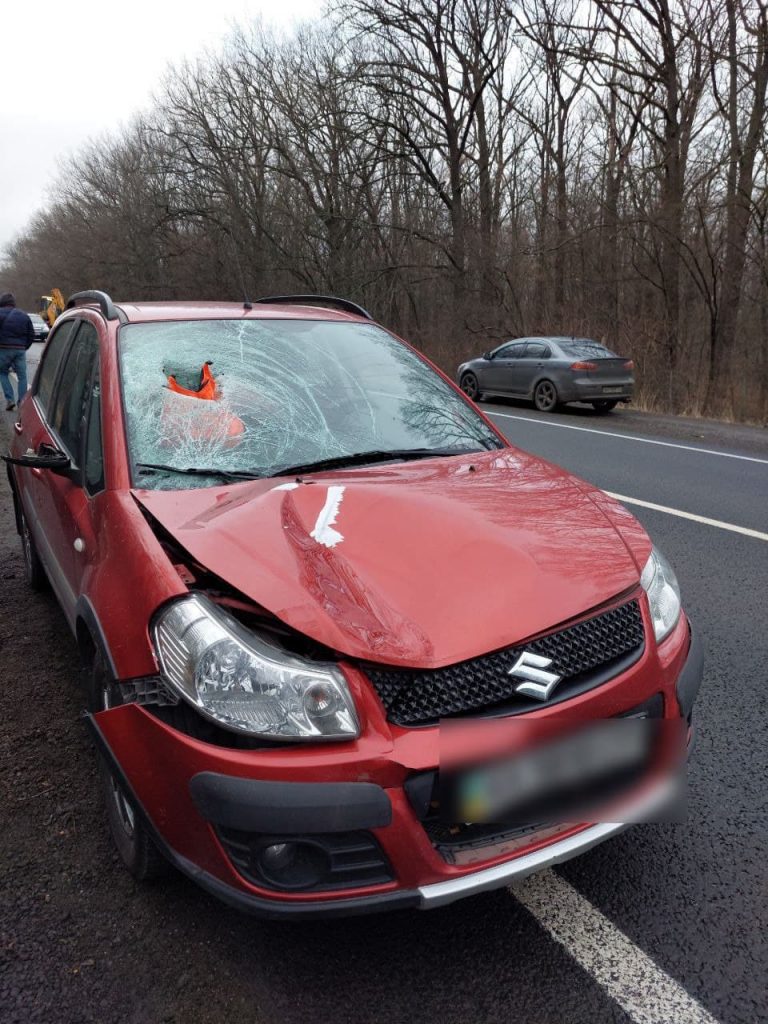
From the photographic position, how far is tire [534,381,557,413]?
15.7m

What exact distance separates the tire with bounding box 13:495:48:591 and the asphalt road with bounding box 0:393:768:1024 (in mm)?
1562

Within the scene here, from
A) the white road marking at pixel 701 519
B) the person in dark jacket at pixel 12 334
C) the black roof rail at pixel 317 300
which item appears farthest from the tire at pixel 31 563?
the person in dark jacket at pixel 12 334

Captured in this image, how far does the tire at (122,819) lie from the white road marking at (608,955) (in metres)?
1.04

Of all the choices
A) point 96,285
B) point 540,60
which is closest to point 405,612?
point 540,60

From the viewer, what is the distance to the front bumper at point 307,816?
165 cm

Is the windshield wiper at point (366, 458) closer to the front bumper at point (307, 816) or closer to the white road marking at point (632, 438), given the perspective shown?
the front bumper at point (307, 816)

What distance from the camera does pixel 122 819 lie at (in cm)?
224

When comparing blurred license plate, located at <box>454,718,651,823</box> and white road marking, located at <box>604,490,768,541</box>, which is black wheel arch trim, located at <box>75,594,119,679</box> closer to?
blurred license plate, located at <box>454,718,651,823</box>

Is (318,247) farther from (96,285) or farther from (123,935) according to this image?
(123,935)

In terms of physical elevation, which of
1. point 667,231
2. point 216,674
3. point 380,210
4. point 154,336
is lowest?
point 216,674

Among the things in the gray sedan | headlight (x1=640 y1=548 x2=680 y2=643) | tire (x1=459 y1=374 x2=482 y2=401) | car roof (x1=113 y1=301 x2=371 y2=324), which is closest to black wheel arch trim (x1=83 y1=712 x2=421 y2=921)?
headlight (x1=640 y1=548 x2=680 y2=643)

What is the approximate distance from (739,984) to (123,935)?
5.27 ft

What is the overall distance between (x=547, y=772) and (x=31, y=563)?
12.1ft

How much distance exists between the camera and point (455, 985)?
1.86m
